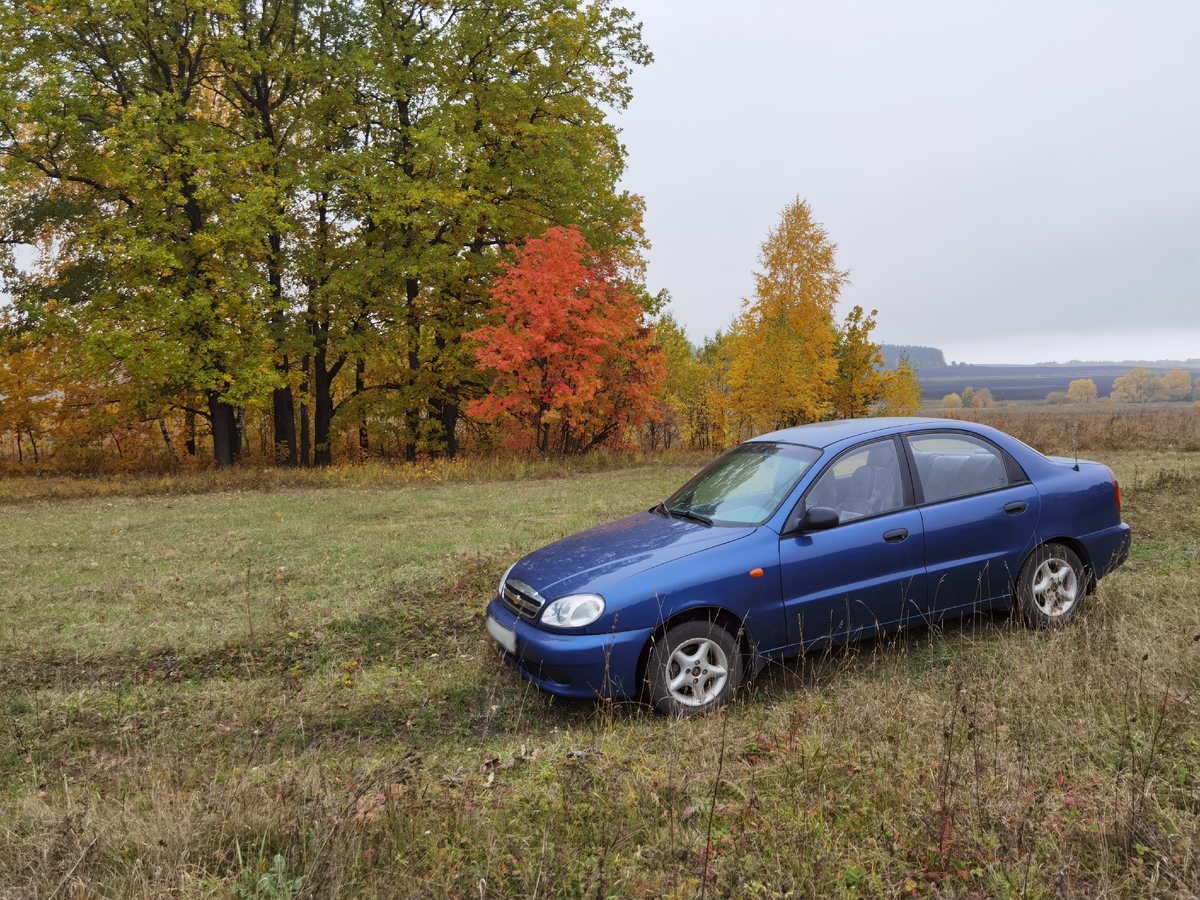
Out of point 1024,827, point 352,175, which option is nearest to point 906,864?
point 1024,827

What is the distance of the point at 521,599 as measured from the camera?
455cm

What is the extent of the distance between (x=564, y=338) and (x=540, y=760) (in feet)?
56.4

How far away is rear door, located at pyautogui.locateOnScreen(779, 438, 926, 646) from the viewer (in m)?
4.47

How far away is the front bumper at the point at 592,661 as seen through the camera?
4016 millimetres

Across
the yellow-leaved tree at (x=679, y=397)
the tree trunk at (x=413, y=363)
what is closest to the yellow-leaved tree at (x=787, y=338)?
the yellow-leaved tree at (x=679, y=397)

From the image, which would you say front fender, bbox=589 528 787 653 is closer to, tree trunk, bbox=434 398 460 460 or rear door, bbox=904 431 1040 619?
rear door, bbox=904 431 1040 619

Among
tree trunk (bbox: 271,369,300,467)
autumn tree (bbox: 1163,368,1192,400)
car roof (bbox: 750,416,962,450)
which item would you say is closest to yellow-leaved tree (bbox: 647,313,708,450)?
tree trunk (bbox: 271,369,300,467)

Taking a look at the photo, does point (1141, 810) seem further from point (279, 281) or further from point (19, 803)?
point (279, 281)

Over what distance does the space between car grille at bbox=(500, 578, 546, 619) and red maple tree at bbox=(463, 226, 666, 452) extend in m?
14.4

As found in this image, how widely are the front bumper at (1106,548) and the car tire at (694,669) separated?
10.4 feet

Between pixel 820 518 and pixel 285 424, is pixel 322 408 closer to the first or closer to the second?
pixel 285 424

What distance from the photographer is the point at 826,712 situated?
3.89m

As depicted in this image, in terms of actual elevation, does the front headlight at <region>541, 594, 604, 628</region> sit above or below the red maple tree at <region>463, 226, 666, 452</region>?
below

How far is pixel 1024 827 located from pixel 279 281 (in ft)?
81.0
